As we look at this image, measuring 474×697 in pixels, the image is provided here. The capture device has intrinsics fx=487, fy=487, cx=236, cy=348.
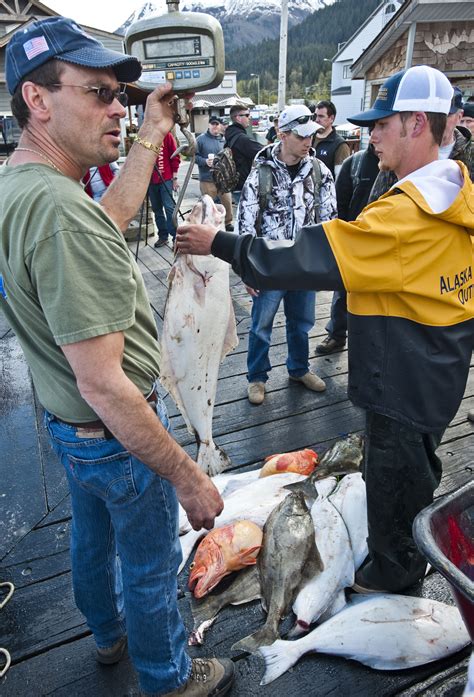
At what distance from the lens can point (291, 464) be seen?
119 inches

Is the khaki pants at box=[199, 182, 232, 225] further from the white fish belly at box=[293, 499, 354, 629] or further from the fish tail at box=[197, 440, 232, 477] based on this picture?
the white fish belly at box=[293, 499, 354, 629]

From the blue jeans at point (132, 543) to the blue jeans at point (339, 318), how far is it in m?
3.26

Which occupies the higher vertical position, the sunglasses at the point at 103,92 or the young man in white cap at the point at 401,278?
the sunglasses at the point at 103,92

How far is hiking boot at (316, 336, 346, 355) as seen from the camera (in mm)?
4883

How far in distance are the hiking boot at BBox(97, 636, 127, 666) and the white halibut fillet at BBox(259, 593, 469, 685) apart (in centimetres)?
61

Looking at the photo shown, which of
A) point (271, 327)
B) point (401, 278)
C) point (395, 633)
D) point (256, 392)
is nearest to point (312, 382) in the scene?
point (256, 392)

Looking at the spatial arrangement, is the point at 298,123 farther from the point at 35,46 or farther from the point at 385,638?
the point at 385,638

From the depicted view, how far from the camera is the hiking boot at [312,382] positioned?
420cm

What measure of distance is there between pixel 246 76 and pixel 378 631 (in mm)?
155178

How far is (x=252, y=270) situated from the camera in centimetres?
198

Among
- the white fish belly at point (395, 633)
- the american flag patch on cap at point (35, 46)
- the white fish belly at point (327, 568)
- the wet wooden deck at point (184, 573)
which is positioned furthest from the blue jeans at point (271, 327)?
the american flag patch on cap at point (35, 46)

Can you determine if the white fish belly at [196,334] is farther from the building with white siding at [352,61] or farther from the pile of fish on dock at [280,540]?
the building with white siding at [352,61]

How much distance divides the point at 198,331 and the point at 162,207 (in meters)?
6.62

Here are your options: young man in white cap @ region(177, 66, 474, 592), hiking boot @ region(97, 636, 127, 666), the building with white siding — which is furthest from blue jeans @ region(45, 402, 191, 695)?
the building with white siding
